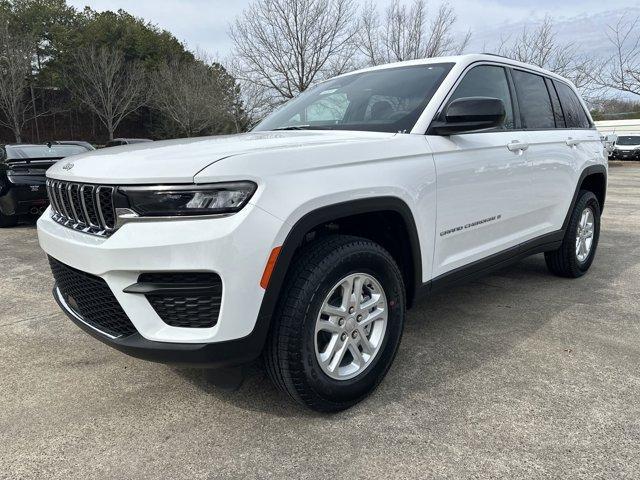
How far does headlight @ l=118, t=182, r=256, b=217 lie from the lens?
1.90 m

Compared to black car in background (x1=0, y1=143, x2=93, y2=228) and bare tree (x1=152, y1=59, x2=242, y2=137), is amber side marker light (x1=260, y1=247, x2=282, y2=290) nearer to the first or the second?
black car in background (x1=0, y1=143, x2=93, y2=228)

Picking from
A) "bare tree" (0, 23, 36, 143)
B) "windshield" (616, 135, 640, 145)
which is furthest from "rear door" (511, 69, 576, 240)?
"windshield" (616, 135, 640, 145)

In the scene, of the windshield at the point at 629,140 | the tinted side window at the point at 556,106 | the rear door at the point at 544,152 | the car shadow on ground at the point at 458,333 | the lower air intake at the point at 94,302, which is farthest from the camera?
the windshield at the point at 629,140

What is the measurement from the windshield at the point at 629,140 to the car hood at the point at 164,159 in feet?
116

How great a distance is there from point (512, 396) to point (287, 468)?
123 centimetres

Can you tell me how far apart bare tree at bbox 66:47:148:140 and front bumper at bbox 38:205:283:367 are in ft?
95.2

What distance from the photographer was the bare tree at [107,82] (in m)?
27.7

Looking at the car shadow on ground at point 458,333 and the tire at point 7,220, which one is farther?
the tire at point 7,220

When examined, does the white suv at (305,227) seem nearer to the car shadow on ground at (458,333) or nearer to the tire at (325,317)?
the tire at (325,317)

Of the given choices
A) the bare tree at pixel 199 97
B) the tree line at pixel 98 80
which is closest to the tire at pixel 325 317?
the tree line at pixel 98 80

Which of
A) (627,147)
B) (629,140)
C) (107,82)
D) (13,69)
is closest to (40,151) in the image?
(13,69)

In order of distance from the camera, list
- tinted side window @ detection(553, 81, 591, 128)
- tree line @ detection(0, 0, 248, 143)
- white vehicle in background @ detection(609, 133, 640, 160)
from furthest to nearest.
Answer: white vehicle in background @ detection(609, 133, 640, 160), tree line @ detection(0, 0, 248, 143), tinted side window @ detection(553, 81, 591, 128)

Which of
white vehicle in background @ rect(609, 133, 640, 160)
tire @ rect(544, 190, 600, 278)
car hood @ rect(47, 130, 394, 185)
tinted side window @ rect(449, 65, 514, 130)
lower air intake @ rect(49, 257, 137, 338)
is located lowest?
white vehicle in background @ rect(609, 133, 640, 160)

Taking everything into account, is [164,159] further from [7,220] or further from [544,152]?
[7,220]
